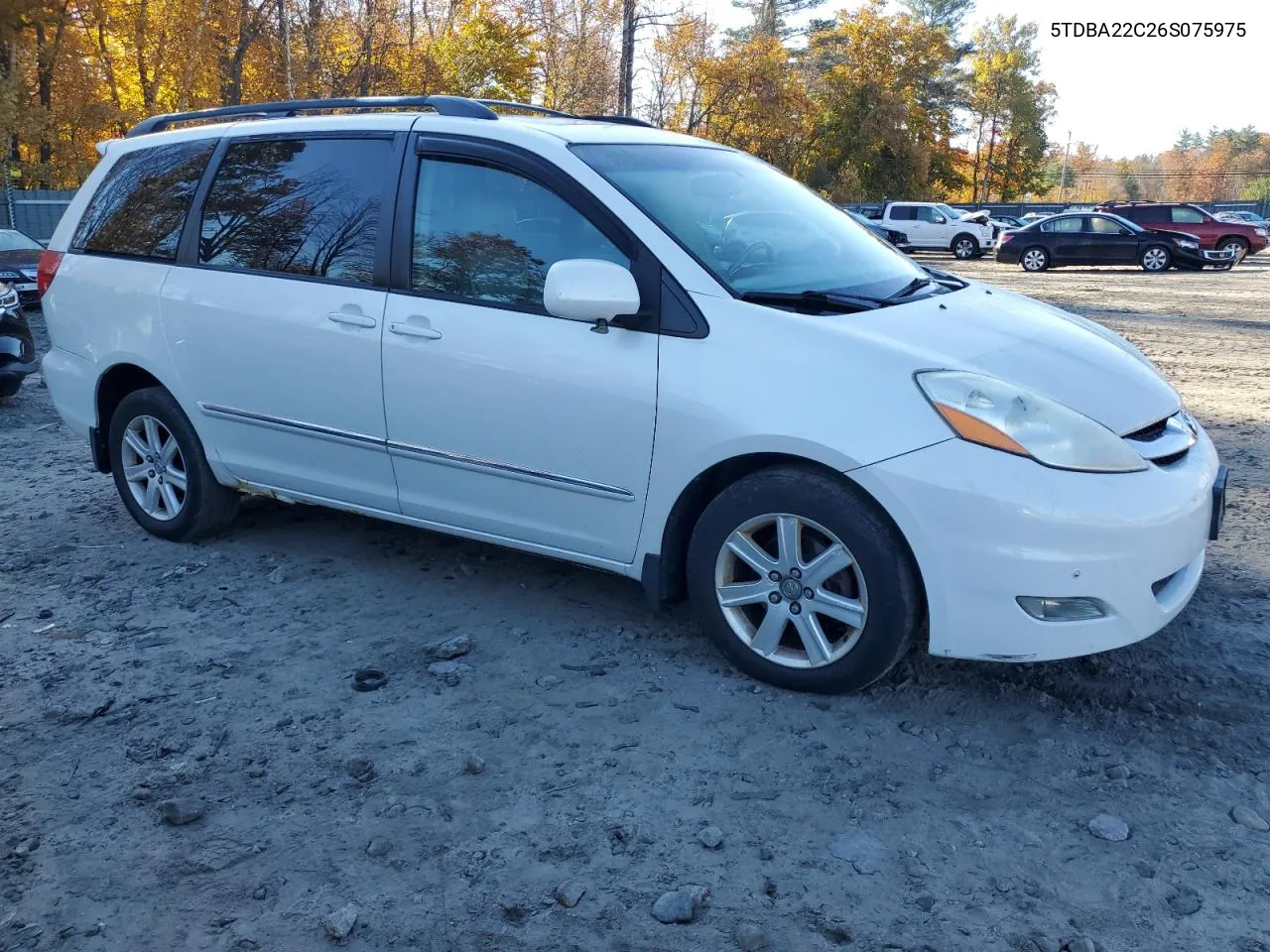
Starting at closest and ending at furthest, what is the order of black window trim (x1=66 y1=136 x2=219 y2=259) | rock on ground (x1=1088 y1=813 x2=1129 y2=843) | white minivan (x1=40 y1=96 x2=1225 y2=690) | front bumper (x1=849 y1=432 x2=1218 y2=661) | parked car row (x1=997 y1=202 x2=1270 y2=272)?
rock on ground (x1=1088 y1=813 x2=1129 y2=843)
front bumper (x1=849 y1=432 x2=1218 y2=661)
white minivan (x1=40 y1=96 x2=1225 y2=690)
black window trim (x1=66 y1=136 x2=219 y2=259)
parked car row (x1=997 y1=202 x2=1270 y2=272)

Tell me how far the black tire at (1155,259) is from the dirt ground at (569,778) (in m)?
25.0

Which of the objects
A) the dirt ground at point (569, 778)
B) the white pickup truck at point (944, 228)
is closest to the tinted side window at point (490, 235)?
the dirt ground at point (569, 778)

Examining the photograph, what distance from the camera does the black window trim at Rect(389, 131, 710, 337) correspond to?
12.2ft

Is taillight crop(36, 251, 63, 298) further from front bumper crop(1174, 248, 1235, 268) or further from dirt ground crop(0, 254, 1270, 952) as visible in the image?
front bumper crop(1174, 248, 1235, 268)

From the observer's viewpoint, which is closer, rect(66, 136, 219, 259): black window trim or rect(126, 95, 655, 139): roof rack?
rect(126, 95, 655, 139): roof rack

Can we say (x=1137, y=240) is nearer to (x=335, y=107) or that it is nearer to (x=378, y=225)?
(x=335, y=107)

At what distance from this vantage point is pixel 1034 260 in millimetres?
28344

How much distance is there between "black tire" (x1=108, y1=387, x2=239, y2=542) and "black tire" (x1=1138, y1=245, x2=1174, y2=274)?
87.7ft

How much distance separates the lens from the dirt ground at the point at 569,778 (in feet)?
8.48

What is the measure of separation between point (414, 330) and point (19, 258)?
1462cm

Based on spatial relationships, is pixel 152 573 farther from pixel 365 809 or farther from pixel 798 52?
pixel 798 52

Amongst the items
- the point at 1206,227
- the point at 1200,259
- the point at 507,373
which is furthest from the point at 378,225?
the point at 1206,227

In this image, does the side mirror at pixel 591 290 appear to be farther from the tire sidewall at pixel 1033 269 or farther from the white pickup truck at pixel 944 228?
the white pickup truck at pixel 944 228

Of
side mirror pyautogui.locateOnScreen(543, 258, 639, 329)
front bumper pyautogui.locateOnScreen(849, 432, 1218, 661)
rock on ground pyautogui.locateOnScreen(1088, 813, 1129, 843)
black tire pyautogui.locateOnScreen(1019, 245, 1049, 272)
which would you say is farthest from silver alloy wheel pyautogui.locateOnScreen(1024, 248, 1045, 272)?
rock on ground pyautogui.locateOnScreen(1088, 813, 1129, 843)
